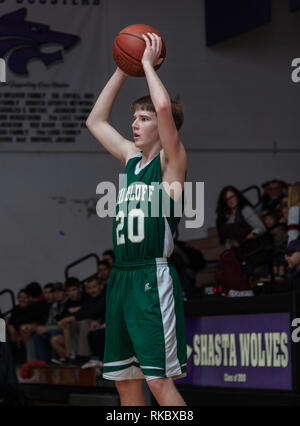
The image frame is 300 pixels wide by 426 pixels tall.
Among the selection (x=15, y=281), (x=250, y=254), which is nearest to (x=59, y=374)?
(x=250, y=254)

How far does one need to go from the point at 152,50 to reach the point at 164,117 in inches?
16.5

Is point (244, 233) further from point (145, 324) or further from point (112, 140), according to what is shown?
point (145, 324)

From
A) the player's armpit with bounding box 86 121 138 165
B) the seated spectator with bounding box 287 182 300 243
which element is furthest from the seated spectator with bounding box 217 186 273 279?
the player's armpit with bounding box 86 121 138 165

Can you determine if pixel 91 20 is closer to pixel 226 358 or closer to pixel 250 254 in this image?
pixel 250 254

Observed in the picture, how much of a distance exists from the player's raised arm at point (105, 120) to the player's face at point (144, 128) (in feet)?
0.74

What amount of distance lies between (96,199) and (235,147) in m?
2.54

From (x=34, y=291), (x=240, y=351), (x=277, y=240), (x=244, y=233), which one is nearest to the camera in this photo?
(x=240, y=351)

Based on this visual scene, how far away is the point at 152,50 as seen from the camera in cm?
346

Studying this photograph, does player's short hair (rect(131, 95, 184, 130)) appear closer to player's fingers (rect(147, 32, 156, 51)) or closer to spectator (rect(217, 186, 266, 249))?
player's fingers (rect(147, 32, 156, 51))

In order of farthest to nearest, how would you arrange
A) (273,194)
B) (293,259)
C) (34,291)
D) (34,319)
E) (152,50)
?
(34,291), (34,319), (273,194), (293,259), (152,50)

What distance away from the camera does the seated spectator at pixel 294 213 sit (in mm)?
7866

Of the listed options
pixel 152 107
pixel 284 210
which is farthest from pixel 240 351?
pixel 284 210

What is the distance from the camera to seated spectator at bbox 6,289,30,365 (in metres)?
10.8

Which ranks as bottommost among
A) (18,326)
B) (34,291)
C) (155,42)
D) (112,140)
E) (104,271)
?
(18,326)
